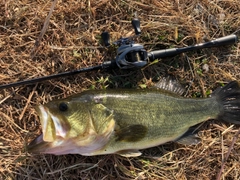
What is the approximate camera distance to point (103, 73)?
364cm

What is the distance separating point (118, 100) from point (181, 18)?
1.51 meters

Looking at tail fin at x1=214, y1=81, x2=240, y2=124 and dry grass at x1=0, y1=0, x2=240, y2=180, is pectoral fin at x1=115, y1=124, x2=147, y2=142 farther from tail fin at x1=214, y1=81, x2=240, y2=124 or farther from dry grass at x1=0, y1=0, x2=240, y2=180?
tail fin at x1=214, y1=81, x2=240, y2=124

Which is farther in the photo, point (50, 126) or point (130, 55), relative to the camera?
point (130, 55)

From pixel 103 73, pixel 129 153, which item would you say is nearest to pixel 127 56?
pixel 103 73

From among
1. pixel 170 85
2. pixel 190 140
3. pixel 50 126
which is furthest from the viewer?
pixel 170 85

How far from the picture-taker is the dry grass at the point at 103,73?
3410mm

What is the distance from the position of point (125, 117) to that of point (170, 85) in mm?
834

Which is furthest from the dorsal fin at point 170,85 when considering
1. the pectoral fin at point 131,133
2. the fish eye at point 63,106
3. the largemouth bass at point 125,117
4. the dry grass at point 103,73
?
the fish eye at point 63,106

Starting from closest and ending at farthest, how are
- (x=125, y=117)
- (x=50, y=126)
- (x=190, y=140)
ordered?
(x=50, y=126)
(x=125, y=117)
(x=190, y=140)

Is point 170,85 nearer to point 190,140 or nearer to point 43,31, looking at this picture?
point 190,140

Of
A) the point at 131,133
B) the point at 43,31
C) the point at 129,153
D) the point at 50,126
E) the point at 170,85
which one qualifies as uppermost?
the point at 43,31

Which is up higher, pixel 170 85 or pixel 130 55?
pixel 130 55

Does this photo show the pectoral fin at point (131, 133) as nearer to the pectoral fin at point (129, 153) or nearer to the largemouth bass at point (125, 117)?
the largemouth bass at point (125, 117)

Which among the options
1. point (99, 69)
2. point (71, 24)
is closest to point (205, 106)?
point (99, 69)
